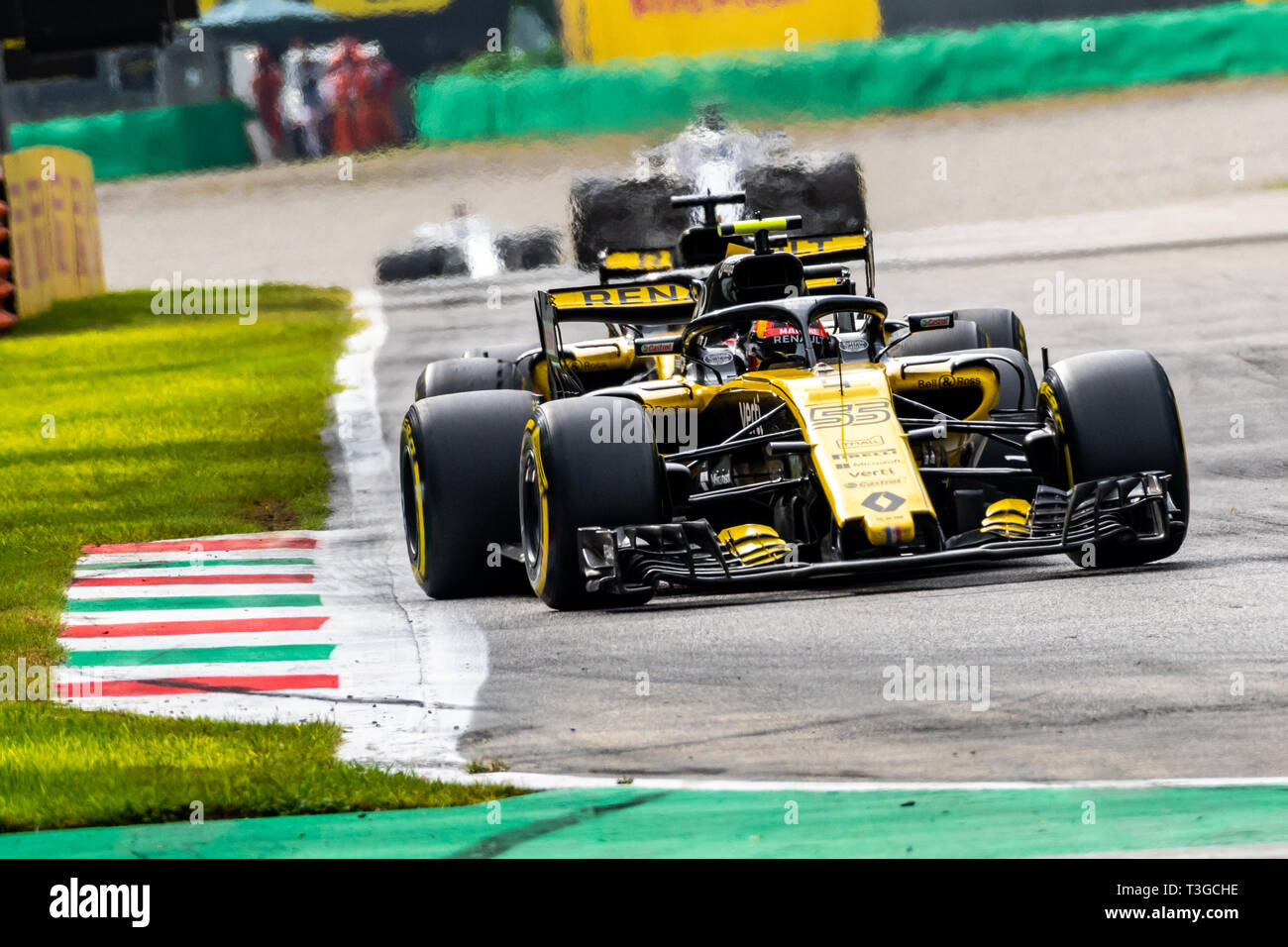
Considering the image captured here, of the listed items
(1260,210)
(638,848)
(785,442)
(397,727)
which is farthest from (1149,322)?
(638,848)

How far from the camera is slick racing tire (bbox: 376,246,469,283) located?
28406 millimetres

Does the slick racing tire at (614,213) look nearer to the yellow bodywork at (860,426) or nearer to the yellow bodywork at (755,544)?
the yellow bodywork at (860,426)

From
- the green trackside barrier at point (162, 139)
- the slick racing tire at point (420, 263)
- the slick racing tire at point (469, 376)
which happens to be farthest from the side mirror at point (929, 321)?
the slick racing tire at point (420, 263)

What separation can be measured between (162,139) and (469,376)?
57.4 ft

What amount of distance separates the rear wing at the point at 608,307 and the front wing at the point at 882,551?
8.01 feet

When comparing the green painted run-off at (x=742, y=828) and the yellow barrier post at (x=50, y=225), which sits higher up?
the yellow barrier post at (x=50, y=225)

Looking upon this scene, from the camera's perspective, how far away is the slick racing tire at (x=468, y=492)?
998cm

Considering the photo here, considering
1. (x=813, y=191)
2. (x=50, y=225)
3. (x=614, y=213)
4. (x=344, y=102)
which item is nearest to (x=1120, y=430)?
(x=614, y=213)

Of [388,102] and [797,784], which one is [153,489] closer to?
[797,784]

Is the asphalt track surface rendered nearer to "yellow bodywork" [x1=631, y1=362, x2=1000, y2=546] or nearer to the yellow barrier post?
"yellow bodywork" [x1=631, y1=362, x2=1000, y2=546]

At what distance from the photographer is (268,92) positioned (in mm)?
27781
